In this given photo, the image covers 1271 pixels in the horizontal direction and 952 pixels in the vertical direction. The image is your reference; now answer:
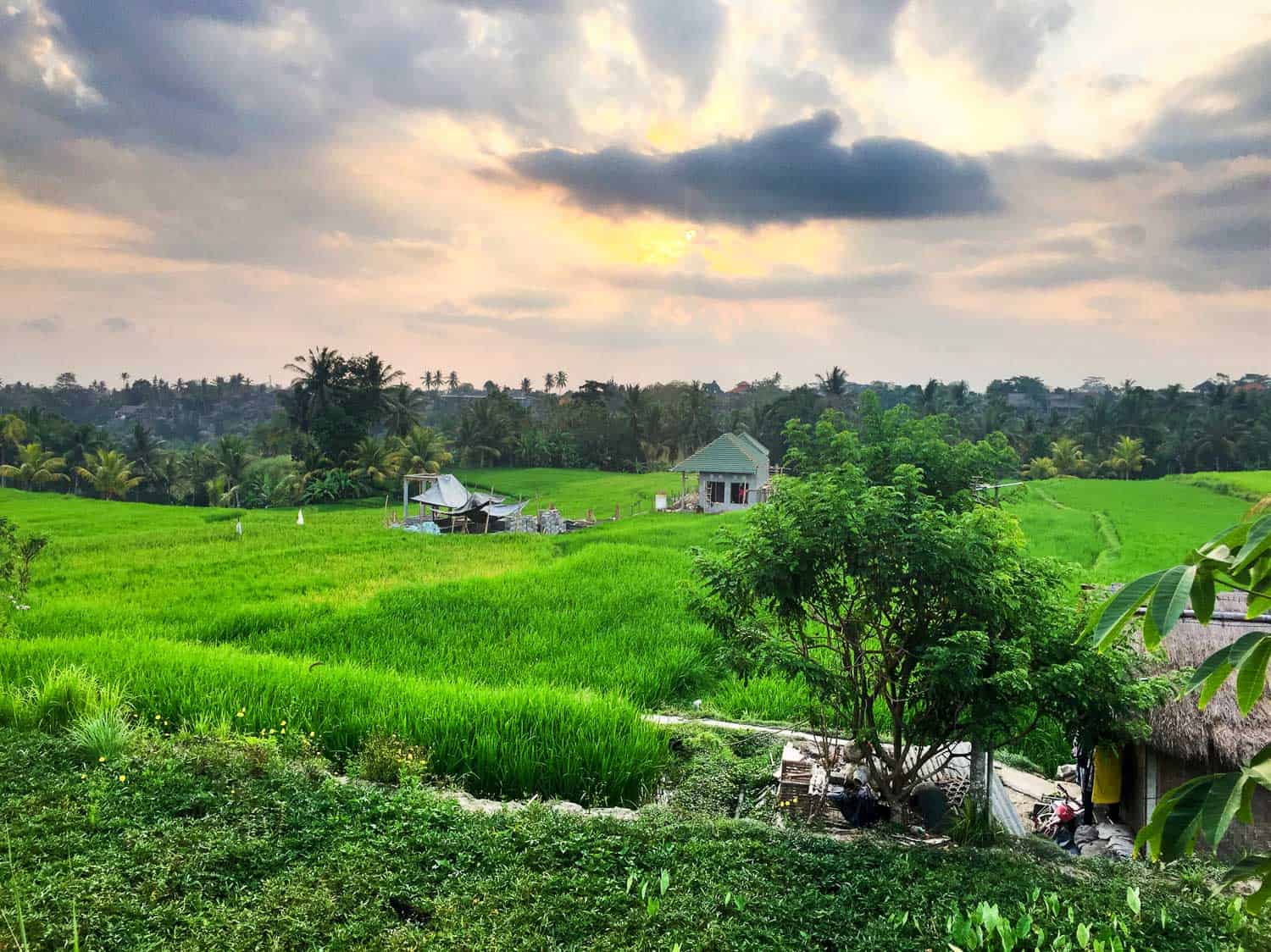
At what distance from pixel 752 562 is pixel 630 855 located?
1.85 m

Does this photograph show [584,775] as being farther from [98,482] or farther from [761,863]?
[98,482]

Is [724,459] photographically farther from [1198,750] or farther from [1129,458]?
[1129,458]

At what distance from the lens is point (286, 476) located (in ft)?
103

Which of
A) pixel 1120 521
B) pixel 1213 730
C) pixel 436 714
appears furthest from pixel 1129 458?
pixel 436 714

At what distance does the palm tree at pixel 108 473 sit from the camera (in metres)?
26.0

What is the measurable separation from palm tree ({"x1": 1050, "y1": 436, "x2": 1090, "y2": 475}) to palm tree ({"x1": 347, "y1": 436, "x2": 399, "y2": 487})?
108 feet

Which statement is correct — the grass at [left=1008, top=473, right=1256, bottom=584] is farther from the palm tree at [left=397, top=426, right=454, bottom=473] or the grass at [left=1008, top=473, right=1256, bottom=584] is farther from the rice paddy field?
the palm tree at [left=397, top=426, right=454, bottom=473]

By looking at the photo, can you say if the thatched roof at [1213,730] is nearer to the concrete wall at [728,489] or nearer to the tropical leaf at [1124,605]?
the tropical leaf at [1124,605]

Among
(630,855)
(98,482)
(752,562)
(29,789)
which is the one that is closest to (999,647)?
(752,562)

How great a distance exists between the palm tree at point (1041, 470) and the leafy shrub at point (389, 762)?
130ft

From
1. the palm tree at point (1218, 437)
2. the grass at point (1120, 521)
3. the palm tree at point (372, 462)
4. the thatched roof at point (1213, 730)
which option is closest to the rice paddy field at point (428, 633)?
the grass at point (1120, 521)

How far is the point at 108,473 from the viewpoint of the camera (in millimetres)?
26344

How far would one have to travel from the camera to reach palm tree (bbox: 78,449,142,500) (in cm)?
2600

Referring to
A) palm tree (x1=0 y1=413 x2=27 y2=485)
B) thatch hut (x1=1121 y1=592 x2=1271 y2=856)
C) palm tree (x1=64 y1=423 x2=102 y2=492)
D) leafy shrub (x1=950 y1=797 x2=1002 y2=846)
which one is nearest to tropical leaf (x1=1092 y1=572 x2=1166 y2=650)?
thatch hut (x1=1121 y1=592 x2=1271 y2=856)
